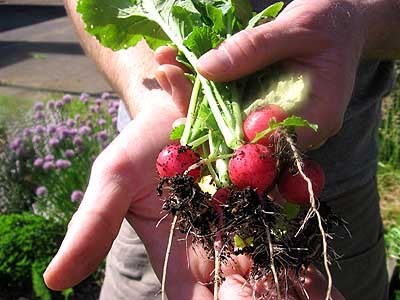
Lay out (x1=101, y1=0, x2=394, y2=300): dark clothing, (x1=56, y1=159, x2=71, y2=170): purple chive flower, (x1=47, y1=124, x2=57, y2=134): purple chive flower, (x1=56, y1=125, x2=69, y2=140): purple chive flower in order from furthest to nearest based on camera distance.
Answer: (x1=47, y1=124, x2=57, y2=134): purple chive flower < (x1=56, y1=125, x2=69, y2=140): purple chive flower < (x1=56, y1=159, x2=71, y2=170): purple chive flower < (x1=101, y1=0, x2=394, y2=300): dark clothing

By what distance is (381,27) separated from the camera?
189cm

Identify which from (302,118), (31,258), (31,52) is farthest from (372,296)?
(31,52)

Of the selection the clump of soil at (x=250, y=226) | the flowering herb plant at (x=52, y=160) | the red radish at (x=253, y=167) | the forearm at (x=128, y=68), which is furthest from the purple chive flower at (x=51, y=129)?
the red radish at (x=253, y=167)

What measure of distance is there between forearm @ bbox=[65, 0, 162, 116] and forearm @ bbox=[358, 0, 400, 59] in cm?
62

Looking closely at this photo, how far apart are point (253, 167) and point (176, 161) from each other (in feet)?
0.67

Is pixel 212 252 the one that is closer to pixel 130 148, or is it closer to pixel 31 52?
pixel 130 148

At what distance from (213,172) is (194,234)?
0.50 feet

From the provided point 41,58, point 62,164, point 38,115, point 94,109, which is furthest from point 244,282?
point 41,58

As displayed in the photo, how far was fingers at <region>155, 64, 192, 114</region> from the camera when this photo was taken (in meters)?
1.73

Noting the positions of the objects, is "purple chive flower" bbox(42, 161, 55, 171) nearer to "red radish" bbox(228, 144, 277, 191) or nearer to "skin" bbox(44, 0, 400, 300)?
"skin" bbox(44, 0, 400, 300)

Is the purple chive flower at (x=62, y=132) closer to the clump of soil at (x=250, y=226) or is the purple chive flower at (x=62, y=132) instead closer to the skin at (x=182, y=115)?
the skin at (x=182, y=115)

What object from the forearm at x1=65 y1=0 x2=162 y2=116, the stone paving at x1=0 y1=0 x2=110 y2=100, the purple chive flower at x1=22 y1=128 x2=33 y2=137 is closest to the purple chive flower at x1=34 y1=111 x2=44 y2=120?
the purple chive flower at x1=22 y1=128 x2=33 y2=137

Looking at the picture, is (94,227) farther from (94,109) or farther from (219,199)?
(94,109)

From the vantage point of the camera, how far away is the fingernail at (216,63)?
5.05 ft
